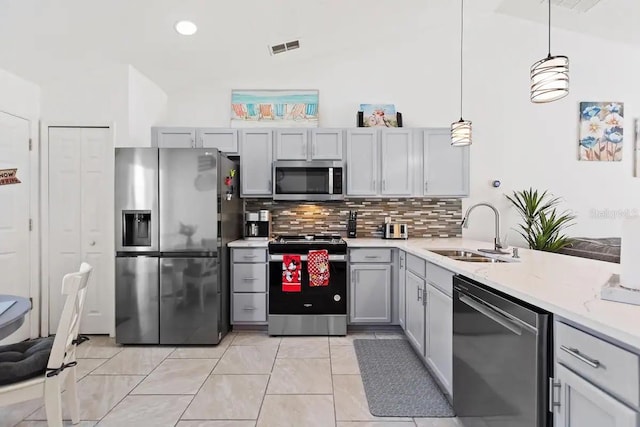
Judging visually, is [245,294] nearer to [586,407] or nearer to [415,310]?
[415,310]

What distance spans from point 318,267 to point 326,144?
1.38 meters

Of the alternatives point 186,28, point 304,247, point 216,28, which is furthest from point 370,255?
point 186,28

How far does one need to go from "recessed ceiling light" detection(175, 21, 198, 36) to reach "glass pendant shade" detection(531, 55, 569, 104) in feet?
9.13

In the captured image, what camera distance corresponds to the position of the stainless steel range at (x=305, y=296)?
→ 331 cm

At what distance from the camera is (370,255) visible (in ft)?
11.2

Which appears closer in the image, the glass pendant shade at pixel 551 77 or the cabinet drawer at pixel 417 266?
the glass pendant shade at pixel 551 77

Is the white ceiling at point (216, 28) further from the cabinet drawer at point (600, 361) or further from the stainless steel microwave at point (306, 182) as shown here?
the cabinet drawer at point (600, 361)

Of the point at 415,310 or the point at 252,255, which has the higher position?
the point at 252,255

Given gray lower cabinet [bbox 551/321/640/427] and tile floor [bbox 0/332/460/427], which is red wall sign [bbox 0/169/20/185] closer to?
tile floor [bbox 0/332/460/427]

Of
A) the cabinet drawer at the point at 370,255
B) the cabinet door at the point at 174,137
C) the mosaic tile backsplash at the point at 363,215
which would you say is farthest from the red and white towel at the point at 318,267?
the cabinet door at the point at 174,137

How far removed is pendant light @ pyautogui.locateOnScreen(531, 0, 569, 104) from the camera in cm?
159

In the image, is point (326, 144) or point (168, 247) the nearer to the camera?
point (168, 247)

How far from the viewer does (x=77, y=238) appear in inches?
130

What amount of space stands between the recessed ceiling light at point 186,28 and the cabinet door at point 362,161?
71.1 inches
